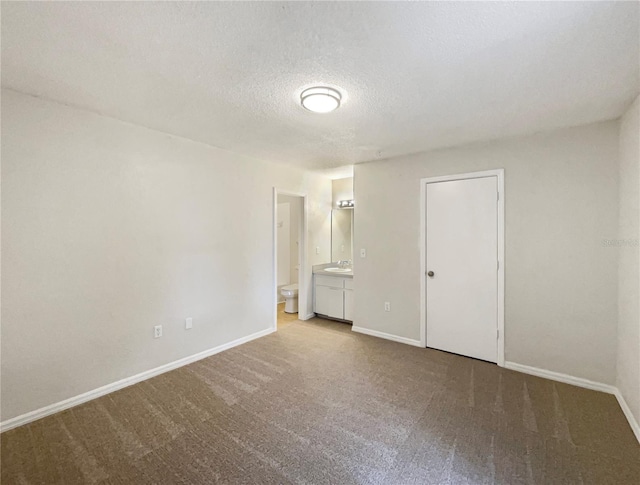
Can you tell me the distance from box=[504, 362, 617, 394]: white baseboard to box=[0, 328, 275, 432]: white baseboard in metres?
3.16

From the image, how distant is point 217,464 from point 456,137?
344 cm

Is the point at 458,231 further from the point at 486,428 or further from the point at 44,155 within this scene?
the point at 44,155

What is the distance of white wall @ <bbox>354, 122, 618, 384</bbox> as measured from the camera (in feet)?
8.43

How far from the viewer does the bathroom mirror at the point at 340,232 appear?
17.5 feet

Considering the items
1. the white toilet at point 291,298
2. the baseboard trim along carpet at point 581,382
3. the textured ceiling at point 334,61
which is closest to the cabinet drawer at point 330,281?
the white toilet at point 291,298

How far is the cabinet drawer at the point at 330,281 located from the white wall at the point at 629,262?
3.06 metres

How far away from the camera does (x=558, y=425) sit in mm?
2102

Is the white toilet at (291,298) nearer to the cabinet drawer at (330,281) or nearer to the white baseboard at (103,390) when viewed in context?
the cabinet drawer at (330,281)

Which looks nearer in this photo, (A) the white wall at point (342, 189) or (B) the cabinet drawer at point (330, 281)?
(B) the cabinet drawer at point (330, 281)

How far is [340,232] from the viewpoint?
537 centimetres

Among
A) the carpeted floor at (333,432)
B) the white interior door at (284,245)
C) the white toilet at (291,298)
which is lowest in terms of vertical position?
the carpeted floor at (333,432)

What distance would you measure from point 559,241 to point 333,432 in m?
2.69

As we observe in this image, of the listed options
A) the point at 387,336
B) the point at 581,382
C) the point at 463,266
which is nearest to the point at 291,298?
the point at 387,336

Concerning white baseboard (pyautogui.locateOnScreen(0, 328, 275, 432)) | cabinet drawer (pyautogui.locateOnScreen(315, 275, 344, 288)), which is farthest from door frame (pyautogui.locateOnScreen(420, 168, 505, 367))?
white baseboard (pyautogui.locateOnScreen(0, 328, 275, 432))
